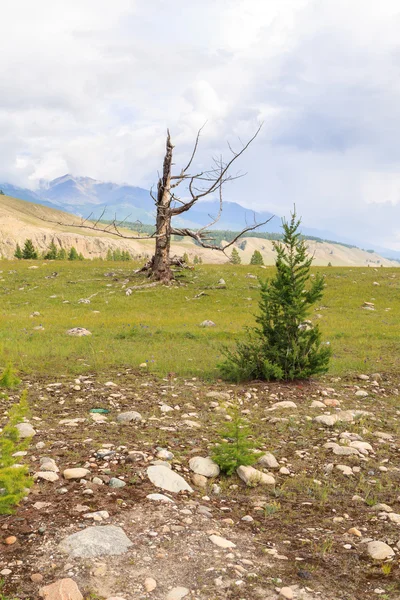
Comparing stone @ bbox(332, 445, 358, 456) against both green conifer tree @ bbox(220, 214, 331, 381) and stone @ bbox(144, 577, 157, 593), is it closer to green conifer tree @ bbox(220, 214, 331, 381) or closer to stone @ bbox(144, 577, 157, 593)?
green conifer tree @ bbox(220, 214, 331, 381)

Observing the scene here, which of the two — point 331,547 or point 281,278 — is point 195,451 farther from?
point 281,278

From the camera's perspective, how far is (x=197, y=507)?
17.8 ft

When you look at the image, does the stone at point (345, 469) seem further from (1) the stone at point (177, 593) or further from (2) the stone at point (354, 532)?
(1) the stone at point (177, 593)

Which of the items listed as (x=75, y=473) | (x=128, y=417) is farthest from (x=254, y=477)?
(x=128, y=417)

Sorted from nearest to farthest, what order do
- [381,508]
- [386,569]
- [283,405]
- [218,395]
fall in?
[386,569] → [381,508] → [283,405] → [218,395]

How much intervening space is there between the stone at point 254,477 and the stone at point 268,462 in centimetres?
41

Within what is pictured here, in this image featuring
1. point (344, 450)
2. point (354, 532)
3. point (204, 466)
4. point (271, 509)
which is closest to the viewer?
point (354, 532)

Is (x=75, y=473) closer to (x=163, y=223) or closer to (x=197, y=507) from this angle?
(x=197, y=507)

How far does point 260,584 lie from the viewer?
4.00 meters

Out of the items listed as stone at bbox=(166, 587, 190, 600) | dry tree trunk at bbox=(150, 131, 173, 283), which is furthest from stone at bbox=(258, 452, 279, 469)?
dry tree trunk at bbox=(150, 131, 173, 283)

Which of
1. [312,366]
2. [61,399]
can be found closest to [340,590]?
[61,399]

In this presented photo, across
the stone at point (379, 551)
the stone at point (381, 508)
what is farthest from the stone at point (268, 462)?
the stone at point (379, 551)

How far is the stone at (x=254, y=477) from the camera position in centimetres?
633

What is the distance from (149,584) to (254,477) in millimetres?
2820
